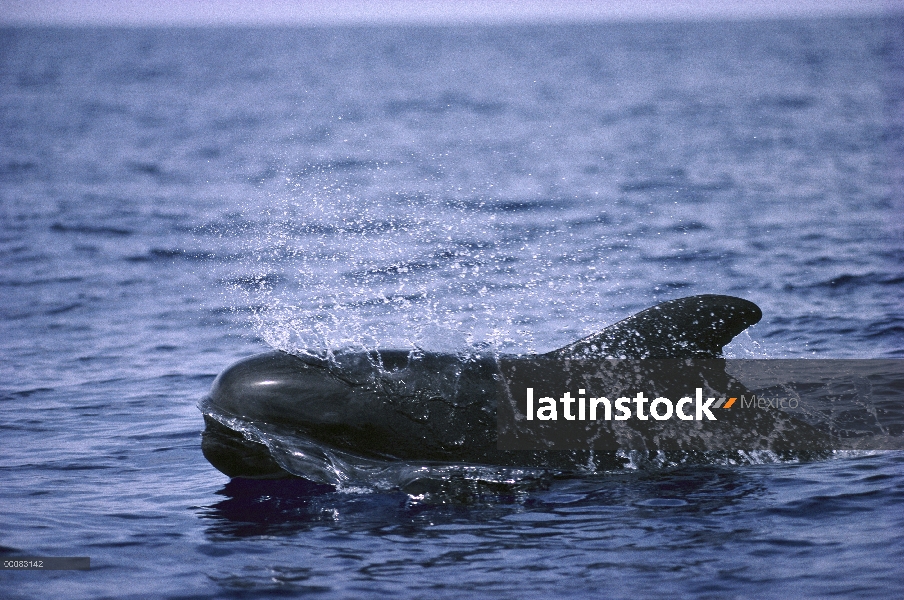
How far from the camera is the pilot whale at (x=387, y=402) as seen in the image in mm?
9773

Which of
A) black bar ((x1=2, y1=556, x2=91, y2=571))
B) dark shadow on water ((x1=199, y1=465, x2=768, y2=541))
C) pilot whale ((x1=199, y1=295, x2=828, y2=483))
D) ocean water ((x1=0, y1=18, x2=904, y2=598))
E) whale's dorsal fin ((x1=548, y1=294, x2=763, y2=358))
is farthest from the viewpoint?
whale's dorsal fin ((x1=548, y1=294, x2=763, y2=358))

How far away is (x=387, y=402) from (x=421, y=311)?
5799 millimetres

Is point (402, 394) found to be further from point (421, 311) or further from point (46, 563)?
point (421, 311)

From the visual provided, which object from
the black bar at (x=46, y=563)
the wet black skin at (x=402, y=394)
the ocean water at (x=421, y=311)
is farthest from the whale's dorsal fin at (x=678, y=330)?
the black bar at (x=46, y=563)

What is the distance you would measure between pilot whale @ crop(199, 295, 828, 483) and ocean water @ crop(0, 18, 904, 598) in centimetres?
33

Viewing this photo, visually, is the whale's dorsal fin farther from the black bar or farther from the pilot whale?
the black bar

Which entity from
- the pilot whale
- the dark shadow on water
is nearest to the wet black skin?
the pilot whale

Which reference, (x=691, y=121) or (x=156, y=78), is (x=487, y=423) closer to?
(x=691, y=121)

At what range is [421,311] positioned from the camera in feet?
51.1

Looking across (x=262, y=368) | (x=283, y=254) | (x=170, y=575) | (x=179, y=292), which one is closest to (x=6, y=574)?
(x=170, y=575)

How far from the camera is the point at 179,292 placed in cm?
1858

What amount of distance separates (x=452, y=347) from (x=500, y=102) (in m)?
61.1

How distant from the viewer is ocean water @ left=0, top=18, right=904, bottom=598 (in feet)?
27.6

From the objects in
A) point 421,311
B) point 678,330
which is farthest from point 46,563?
point 421,311
